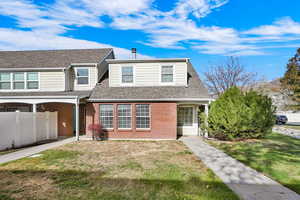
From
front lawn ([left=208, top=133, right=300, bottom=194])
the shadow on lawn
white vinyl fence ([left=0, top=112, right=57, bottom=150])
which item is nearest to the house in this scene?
white vinyl fence ([left=0, top=112, right=57, bottom=150])

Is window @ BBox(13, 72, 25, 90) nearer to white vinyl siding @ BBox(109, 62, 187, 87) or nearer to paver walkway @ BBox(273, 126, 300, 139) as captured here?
white vinyl siding @ BBox(109, 62, 187, 87)

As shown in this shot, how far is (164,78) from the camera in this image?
12.9m

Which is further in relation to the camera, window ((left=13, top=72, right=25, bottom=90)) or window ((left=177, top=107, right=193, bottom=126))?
window ((left=177, top=107, right=193, bottom=126))

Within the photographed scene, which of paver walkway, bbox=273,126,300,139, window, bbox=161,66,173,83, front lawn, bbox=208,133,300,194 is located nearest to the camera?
front lawn, bbox=208,133,300,194

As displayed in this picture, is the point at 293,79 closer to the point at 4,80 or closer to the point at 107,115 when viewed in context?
the point at 107,115

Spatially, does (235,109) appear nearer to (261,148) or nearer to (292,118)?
(261,148)

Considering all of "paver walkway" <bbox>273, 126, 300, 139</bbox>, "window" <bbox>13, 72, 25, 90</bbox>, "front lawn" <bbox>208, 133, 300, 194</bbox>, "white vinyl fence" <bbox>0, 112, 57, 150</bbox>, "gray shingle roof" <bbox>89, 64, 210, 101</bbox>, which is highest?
"window" <bbox>13, 72, 25, 90</bbox>

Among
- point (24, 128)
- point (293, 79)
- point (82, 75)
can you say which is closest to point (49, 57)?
point (82, 75)

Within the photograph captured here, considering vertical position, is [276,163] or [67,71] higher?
[67,71]

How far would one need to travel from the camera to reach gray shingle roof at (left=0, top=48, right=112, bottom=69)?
44.1 feet

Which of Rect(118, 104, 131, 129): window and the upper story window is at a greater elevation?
the upper story window

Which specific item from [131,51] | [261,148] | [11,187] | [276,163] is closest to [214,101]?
[261,148]

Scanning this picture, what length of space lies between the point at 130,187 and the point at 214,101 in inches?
362

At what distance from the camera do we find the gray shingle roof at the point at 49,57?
13438 mm
